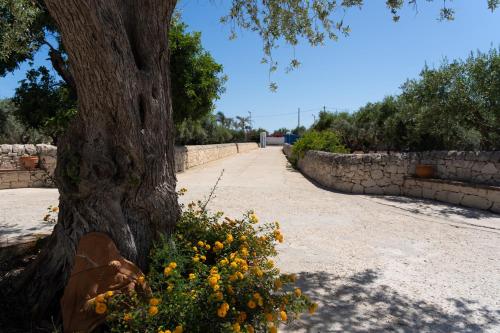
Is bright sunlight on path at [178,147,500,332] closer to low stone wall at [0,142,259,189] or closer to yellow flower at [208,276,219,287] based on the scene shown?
yellow flower at [208,276,219,287]

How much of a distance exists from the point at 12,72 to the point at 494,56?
15.2 m

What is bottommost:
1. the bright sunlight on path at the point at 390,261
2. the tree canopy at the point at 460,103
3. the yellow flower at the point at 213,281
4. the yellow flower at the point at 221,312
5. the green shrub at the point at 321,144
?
the bright sunlight on path at the point at 390,261

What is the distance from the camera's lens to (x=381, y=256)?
460 centimetres

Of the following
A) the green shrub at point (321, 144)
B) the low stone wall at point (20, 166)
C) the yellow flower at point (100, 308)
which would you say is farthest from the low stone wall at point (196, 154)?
the yellow flower at point (100, 308)

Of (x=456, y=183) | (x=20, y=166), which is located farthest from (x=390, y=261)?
(x=20, y=166)

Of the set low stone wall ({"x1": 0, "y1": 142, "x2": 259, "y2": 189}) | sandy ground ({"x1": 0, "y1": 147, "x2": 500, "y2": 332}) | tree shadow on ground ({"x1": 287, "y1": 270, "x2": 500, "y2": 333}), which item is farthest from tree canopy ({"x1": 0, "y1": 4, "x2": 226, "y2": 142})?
tree shadow on ground ({"x1": 287, "y1": 270, "x2": 500, "y2": 333})

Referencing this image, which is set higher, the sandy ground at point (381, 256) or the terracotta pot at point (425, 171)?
the terracotta pot at point (425, 171)

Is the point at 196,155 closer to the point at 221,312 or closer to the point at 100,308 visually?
the point at 100,308

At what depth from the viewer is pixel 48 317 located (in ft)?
8.92

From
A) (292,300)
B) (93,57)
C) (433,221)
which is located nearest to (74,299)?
(292,300)

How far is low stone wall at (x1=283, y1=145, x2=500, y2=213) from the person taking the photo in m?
7.75

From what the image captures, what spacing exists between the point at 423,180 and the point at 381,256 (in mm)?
5179

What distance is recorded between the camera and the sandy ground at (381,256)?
298cm

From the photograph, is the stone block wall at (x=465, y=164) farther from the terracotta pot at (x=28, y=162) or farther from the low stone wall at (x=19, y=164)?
the terracotta pot at (x=28, y=162)
